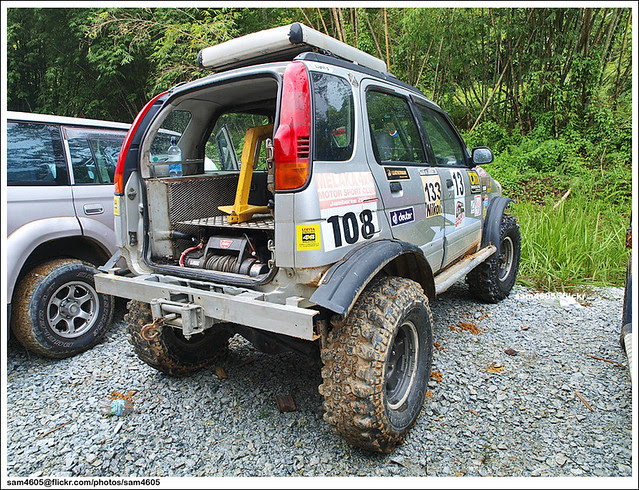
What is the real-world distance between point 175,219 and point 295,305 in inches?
54.7

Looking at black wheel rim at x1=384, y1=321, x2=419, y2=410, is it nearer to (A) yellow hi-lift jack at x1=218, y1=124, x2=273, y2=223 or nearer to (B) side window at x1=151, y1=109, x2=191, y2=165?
(A) yellow hi-lift jack at x1=218, y1=124, x2=273, y2=223

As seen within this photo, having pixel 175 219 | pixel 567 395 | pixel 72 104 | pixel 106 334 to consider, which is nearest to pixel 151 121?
pixel 175 219

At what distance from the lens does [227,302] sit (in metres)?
2.31

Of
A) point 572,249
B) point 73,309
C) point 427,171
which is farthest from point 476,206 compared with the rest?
point 73,309

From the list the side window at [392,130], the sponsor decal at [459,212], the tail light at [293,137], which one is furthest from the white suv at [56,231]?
the sponsor decal at [459,212]

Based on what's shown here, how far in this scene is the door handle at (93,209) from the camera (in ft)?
12.7

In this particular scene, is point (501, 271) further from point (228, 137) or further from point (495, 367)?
point (228, 137)

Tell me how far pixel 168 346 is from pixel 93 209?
5.25ft

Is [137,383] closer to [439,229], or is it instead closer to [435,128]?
[439,229]

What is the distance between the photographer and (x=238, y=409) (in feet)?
9.70

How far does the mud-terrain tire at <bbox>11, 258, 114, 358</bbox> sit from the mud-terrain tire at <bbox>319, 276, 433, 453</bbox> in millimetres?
2471

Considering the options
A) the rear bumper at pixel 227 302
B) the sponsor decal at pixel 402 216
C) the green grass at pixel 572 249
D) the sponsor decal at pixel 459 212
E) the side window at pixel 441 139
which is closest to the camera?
the rear bumper at pixel 227 302

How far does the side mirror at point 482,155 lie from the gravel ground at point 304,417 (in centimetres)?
160

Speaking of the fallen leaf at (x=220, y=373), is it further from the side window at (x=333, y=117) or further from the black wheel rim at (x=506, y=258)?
the black wheel rim at (x=506, y=258)
